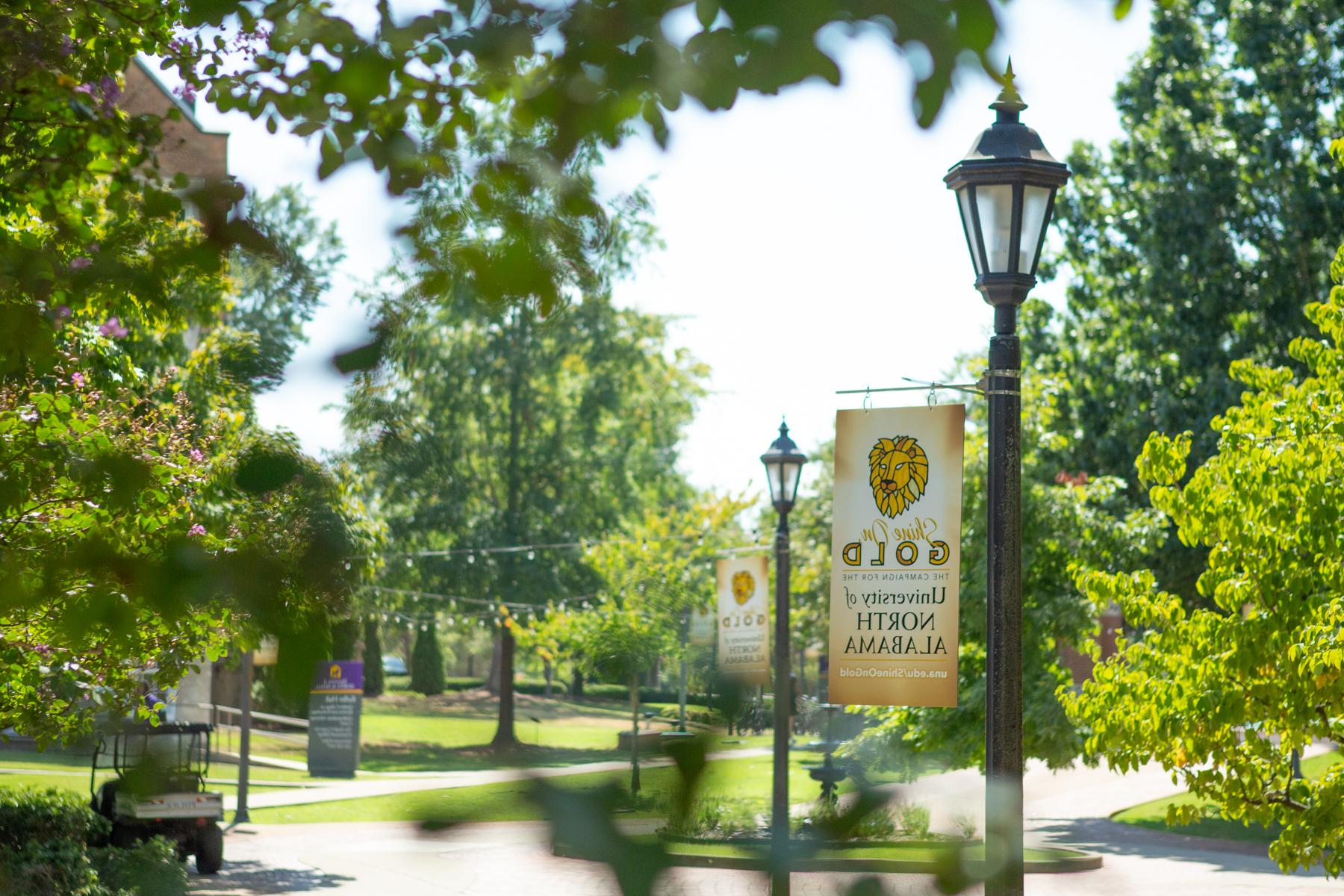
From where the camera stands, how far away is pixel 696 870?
1.16 metres

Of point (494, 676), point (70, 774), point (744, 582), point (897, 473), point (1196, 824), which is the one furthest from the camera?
point (1196, 824)

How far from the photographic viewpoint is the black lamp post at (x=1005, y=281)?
17.8 feet

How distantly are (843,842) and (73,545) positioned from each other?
123cm

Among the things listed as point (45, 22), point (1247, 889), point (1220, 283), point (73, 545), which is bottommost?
point (1247, 889)

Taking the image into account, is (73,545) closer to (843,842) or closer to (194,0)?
(194,0)

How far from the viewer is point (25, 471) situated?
3.00 meters

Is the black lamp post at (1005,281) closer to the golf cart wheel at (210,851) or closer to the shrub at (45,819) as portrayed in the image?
the shrub at (45,819)

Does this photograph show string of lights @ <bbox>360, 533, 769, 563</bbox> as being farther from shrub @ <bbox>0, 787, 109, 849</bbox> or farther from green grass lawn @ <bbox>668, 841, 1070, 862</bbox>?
shrub @ <bbox>0, 787, 109, 849</bbox>

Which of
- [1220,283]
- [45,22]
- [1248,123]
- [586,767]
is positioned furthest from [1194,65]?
[586,767]

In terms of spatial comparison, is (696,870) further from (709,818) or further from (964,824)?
(964,824)

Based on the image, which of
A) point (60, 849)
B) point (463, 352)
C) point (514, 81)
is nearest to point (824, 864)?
point (463, 352)

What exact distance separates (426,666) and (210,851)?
13579 mm

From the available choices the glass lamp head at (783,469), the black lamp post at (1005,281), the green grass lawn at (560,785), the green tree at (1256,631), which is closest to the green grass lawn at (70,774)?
the green grass lawn at (560,785)

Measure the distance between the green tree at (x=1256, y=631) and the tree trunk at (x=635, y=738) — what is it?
673cm
